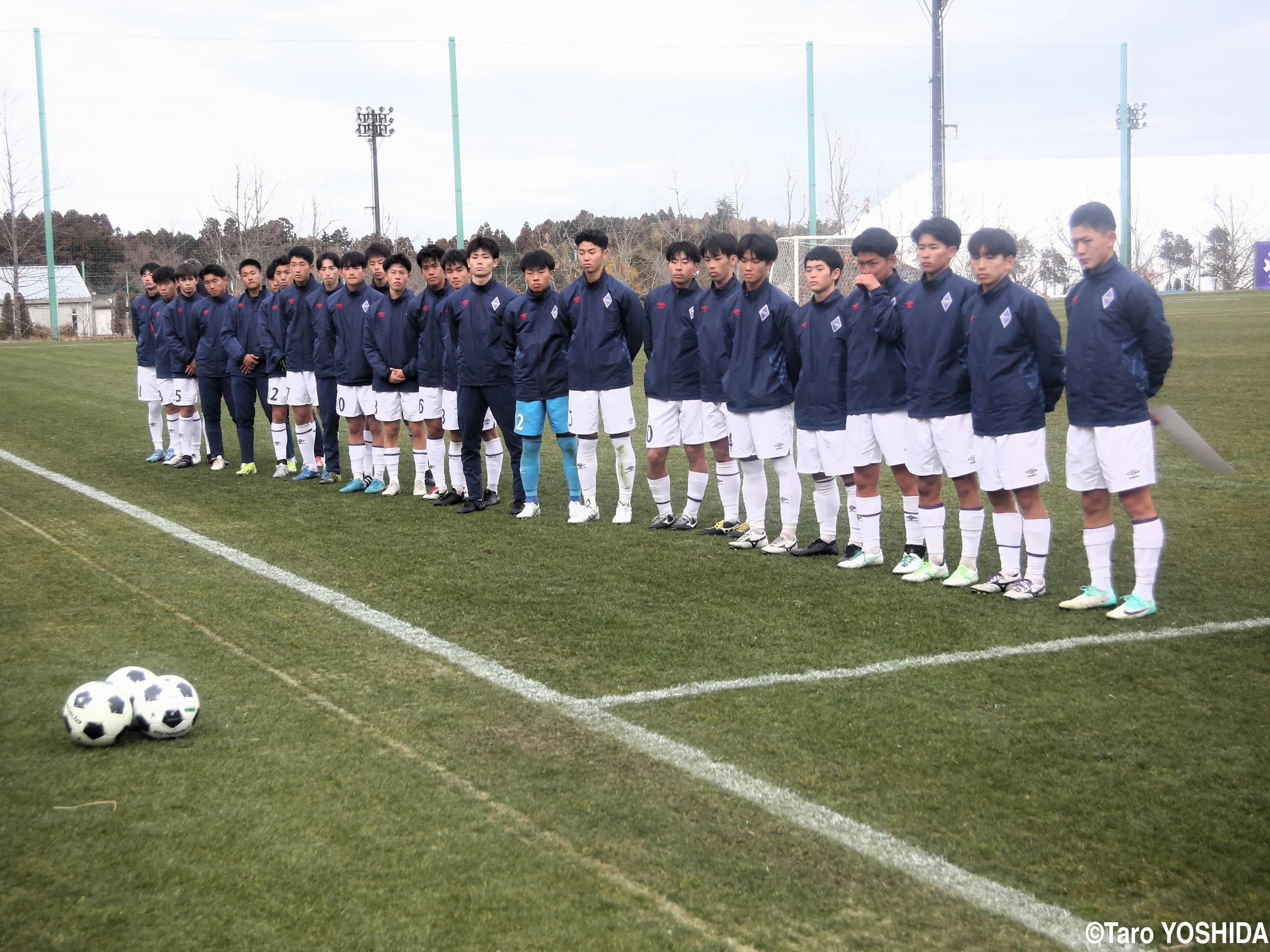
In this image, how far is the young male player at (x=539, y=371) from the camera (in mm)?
9008

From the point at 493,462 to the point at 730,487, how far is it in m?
2.46

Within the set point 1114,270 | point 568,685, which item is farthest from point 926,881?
point 1114,270

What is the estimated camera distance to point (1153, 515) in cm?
601

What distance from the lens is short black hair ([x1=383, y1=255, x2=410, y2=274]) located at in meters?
10.2

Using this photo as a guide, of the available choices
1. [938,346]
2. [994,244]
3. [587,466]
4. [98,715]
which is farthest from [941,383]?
[98,715]

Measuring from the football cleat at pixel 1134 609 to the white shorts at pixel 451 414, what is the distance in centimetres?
524

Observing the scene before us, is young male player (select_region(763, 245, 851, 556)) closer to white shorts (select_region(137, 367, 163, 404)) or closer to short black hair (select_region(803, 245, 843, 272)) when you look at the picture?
short black hair (select_region(803, 245, 843, 272))

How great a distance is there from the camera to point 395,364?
1021 centimetres

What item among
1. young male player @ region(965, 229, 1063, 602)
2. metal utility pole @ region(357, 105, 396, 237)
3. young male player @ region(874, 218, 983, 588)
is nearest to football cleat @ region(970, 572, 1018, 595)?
young male player @ region(965, 229, 1063, 602)

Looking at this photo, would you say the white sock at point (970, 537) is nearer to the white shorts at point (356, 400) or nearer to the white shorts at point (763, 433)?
the white shorts at point (763, 433)

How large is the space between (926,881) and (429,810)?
148 cm

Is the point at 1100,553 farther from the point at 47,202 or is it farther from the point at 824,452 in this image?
the point at 47,202

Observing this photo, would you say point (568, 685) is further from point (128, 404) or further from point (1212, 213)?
point (1212, 213)

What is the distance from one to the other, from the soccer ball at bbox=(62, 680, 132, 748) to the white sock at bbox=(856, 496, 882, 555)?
4287mm
